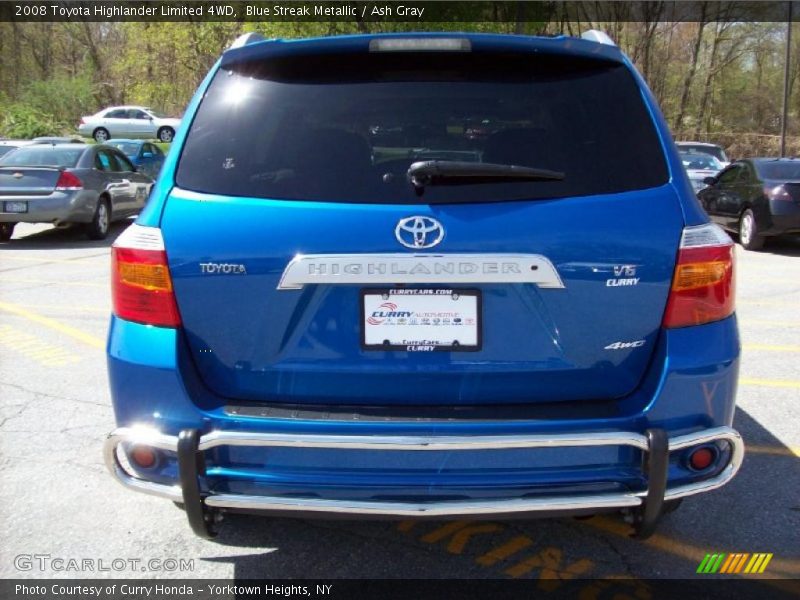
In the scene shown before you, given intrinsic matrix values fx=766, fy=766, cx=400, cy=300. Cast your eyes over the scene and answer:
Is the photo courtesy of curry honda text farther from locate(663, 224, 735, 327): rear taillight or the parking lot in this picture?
the parking lot

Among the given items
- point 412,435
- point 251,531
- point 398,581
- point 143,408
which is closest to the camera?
point 412,435

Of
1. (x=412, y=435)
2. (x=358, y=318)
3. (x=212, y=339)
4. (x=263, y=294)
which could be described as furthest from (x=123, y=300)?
(x=412, y=435)

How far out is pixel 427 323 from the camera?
2445 millimetres

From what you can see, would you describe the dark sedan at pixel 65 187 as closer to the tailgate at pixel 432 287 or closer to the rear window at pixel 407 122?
the rear window at pixel 407 122

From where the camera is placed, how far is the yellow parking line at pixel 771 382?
5250mm

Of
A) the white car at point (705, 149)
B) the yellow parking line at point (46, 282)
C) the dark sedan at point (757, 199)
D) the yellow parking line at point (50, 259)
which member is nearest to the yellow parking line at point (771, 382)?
the yellow parking line at point (46, 282)

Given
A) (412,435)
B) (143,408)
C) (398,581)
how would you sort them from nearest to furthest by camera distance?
(412,435), (143,408), (398,581)

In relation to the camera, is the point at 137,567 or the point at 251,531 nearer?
the point at 137,567

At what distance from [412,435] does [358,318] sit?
41 cm

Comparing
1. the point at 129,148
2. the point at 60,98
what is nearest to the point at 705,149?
the point at 129,148

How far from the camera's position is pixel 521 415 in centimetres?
244

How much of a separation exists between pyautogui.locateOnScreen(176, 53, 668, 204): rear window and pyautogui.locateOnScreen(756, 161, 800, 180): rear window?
35.7 ft

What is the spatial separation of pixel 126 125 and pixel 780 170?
3172 cm

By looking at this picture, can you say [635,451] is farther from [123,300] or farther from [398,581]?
[123,300]
